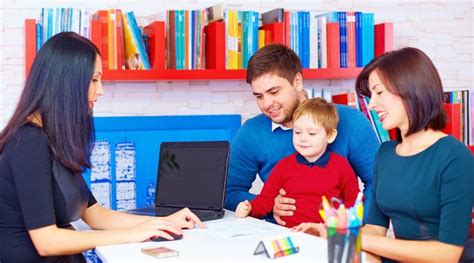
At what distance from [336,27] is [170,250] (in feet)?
6.41

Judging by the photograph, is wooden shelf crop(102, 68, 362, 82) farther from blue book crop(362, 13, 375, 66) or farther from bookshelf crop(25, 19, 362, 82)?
blue book crop(362, 13, 375, 66)

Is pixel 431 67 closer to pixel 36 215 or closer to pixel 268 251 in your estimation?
pixel 268 251

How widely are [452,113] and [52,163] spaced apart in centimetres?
219

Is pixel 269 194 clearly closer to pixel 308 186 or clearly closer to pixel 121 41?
pixel 308 186

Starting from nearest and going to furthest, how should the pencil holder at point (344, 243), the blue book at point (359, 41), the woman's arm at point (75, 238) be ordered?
the pencil holder at point (344, 243), the woman's arm at point (75, 238), the blue book at point (359, 41)

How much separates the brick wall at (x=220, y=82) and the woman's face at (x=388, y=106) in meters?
1.55

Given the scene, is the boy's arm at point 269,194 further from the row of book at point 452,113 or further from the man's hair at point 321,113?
the row of book at point 452,113

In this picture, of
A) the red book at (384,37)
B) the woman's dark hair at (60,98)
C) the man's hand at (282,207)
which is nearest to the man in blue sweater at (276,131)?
the man's hand at (282,207)

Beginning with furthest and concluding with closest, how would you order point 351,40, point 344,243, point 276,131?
1. point 351,40
2. point 276,131
3. point 344,243

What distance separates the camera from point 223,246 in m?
1.97

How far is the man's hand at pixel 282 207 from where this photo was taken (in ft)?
8.18

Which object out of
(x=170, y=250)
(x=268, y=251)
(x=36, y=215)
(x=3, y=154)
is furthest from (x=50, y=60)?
(x=268, y=251)

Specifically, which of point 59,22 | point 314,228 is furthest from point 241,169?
point 59,22

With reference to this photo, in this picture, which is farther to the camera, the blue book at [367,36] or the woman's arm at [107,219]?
the blue book at [367,36]
